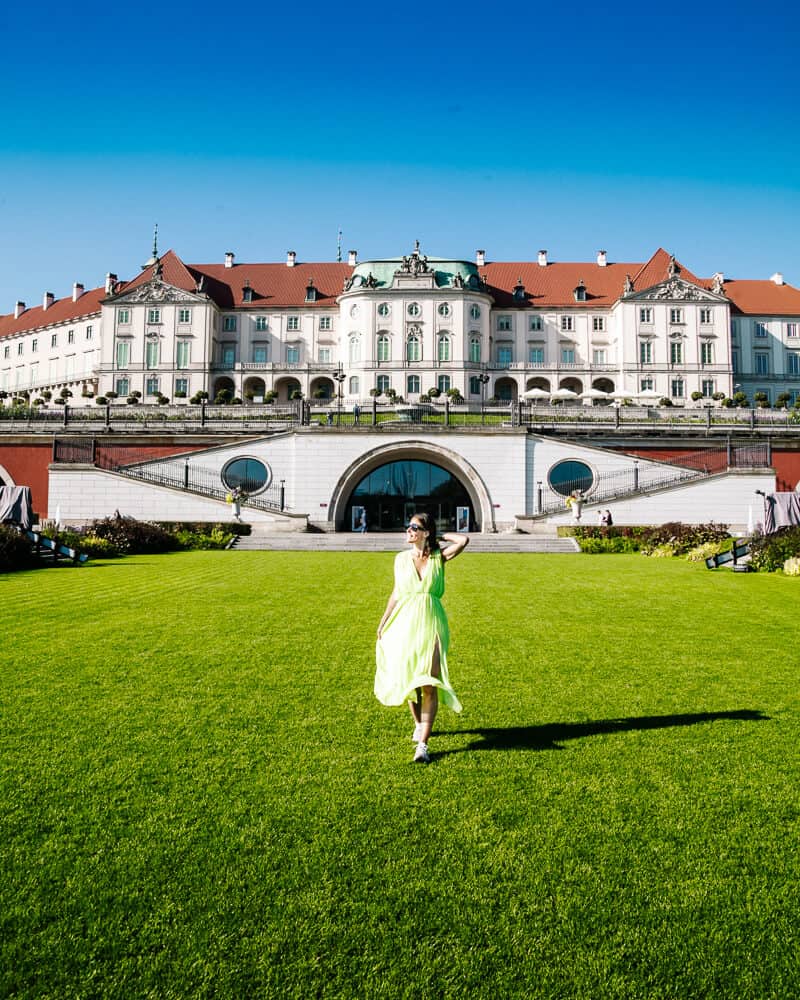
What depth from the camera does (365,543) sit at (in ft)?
99.9

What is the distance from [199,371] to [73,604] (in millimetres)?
61773

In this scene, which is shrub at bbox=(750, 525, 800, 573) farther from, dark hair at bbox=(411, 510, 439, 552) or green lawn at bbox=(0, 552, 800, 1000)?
dark hair at bbox=(411, 510, 439, 552)

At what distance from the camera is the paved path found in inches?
1153

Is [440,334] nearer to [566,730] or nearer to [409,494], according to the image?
[409,494]

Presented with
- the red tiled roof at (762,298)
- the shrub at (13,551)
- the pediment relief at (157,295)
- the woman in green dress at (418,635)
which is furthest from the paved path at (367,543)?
the red tiled roof at (762,298)

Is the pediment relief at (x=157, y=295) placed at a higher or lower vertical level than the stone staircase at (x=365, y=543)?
higher

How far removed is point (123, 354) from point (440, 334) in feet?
95.6

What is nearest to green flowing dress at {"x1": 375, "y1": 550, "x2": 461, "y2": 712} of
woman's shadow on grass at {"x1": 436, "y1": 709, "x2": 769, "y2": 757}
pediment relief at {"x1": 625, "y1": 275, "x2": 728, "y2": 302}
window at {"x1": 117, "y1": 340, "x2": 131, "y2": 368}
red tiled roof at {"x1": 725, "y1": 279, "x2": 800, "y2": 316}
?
woman's shadow on grass at {"x1": 436, "y1": 709, "x2": 769, "y2": 757}

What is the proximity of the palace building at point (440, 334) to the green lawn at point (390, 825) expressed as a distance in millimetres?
60062

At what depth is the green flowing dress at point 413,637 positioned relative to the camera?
6141mm

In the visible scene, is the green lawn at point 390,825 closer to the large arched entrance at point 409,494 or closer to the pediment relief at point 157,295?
the large arched entrance at point 409,494

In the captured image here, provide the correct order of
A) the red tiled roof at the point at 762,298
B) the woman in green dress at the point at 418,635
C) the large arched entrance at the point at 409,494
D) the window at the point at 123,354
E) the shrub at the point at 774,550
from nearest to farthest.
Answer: the woman in green dress at the point at 418,635, the shrub at the point at 774,550, the large arched entrance at the point at 409,494, the window at the point at 123,354, the red tiled roof at the point at 762,298

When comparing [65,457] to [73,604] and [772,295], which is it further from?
[772,295]

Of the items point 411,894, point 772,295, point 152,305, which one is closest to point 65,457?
point 411,894
